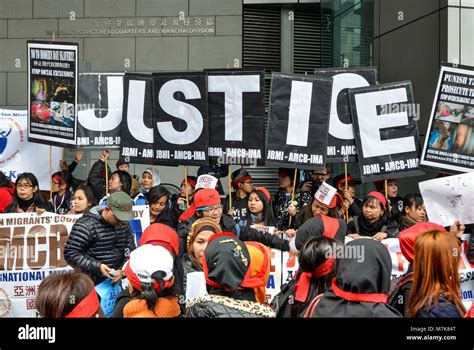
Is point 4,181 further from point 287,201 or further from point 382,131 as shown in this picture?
point 382,131

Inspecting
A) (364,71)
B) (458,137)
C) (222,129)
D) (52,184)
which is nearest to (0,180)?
(52,184)

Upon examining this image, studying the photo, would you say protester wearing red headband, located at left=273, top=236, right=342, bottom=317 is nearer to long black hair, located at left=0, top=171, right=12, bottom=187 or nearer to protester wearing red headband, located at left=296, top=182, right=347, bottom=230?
protester wearing red headband, located at left=296, top=182, right=347, bottom=230

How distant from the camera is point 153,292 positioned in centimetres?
445

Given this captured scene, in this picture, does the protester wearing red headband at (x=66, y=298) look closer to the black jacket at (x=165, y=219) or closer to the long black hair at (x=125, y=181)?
the black jacket at (x=165, y=219)

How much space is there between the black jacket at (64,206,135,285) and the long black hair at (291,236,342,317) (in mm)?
2386

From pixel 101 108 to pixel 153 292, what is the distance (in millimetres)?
4879

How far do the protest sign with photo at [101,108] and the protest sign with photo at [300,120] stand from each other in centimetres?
178

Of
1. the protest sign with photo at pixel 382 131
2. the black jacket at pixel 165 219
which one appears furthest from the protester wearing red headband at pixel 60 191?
the protest sign with photo at pixel 382 131

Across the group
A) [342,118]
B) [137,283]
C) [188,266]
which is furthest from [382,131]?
[137,283]

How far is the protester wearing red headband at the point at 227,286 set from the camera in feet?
13.9

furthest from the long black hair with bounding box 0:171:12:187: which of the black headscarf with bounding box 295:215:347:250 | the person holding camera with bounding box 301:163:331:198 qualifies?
the black headscarf with bounding box 295:215:347:250

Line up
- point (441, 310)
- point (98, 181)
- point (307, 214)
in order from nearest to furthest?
1. point (441, 310)
2. point (307, 214)
3. point (98, 181)

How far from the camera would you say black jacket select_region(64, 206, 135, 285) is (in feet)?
21.6
